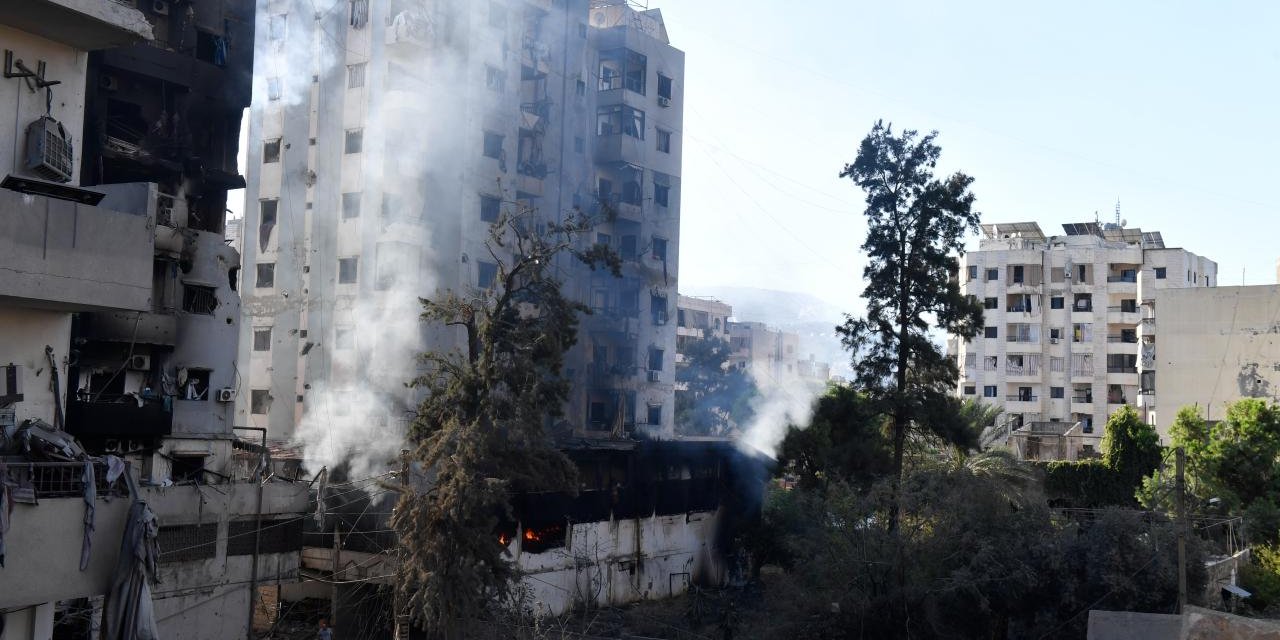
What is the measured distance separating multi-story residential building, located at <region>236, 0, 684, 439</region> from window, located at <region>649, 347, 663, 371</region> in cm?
456

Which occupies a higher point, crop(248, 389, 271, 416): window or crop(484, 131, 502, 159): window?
crop(484, 131, 502, 159): window

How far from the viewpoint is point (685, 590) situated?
3931 centimetres

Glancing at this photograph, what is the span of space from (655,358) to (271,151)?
60.6ft

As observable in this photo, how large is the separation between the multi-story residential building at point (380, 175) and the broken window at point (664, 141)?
518 cm

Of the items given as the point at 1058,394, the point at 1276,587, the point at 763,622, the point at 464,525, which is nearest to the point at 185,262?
the point at 464,525

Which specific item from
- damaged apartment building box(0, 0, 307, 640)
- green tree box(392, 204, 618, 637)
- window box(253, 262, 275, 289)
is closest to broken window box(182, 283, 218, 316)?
damaged apartment building box(0, 0, 307, 640)

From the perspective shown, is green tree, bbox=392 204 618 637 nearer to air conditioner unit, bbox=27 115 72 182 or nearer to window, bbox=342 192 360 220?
air conditioner unit, bbox=27 115 72 182

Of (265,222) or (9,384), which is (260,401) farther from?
(9,384)

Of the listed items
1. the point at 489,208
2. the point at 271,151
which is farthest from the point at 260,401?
the point at 489,208

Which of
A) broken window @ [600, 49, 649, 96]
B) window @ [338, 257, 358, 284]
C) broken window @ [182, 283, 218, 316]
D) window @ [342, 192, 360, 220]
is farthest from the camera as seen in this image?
broken window @ [600, 49, 649, 96]

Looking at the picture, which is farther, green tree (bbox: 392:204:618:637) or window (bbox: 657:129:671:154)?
window (bbox: 657:129:671:154)

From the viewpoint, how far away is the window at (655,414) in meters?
49.6

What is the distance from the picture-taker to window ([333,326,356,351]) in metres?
39.0

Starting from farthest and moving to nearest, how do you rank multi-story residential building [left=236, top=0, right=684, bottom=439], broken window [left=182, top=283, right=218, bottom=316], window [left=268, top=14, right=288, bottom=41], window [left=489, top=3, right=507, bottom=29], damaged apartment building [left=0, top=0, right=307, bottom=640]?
window [left=489, top=3, right=507, bottom=29] < window [left=268, top=14, right=288, bottom=41] < multi-story residential building [left=236, top=0, right=684, bottom=439] < broken window [left=182, top=283, right=218, bottom=316] < damaged apartment building [left=0, top=0, right=307, bottom=640]
